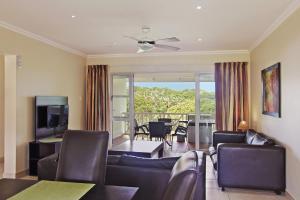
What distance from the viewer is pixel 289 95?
12.7 feet

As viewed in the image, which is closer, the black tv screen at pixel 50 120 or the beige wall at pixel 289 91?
the beige wall at pixel 289 91

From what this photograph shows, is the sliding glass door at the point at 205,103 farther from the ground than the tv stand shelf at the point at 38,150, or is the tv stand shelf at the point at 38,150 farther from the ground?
the sliding glass door at the point at 205,103

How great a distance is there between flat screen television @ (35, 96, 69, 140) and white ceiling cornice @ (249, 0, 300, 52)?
174 inches

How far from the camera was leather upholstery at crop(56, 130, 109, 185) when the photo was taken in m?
2.17

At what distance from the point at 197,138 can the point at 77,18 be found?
172 inches

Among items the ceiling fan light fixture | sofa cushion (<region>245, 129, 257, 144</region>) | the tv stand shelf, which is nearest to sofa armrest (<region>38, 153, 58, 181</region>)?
the tv stand shelf

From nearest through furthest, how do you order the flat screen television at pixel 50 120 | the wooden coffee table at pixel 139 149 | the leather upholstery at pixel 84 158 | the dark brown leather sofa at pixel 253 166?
the leather upholstery at pixel 84 158, the dark brown leather sofa at pixel 253 166, the wooden coffee table at pixel 139 149, the flat screen television at pixel 50 120

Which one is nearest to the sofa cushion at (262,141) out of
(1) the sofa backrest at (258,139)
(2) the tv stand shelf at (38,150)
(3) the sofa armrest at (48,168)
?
(1) the sofa backrest at (258,139)

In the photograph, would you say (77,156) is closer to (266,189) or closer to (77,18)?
(77,18)

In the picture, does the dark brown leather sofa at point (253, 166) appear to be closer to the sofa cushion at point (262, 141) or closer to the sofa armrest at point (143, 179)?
the sofa cushion at point (262, 141)

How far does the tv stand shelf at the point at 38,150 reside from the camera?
4941 millimetres

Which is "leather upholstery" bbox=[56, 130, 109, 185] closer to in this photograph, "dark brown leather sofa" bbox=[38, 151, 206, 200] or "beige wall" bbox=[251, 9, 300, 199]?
"dark brown leather sofa" bbox=[38, 151, 206, 200]

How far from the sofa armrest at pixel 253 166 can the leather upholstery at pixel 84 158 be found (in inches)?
98.0

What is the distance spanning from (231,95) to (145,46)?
3.02m
